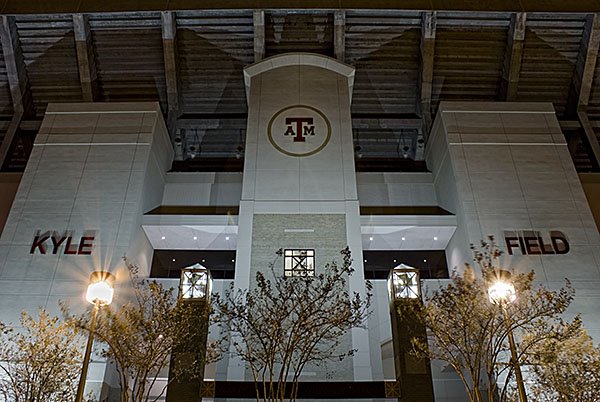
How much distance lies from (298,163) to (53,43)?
12.1 metres

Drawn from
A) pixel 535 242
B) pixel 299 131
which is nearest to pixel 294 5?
pixel 299 131

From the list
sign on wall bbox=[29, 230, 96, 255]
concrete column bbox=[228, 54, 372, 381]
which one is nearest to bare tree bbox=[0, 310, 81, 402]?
sign on wall bbox=[29, 230, 96, 255]

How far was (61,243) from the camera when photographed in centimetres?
1633

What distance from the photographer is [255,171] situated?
58.7 ft

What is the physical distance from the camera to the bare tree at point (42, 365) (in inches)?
468

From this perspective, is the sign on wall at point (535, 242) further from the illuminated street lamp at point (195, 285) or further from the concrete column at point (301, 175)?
the illuminated street lamp at point (195, 285)

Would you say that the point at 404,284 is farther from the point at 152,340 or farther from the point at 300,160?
the point at 300,160

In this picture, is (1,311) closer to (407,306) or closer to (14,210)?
(14,210)

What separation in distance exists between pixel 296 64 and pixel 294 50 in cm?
175

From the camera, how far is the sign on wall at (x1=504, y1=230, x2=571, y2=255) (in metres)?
16.1

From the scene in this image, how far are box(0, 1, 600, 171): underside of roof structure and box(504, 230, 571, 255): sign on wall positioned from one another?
22.6ft

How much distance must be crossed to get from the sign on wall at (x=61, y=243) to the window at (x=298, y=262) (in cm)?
615

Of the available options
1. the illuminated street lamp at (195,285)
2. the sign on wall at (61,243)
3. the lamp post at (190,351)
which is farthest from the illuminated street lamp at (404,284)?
the sign on wall at (61,243)

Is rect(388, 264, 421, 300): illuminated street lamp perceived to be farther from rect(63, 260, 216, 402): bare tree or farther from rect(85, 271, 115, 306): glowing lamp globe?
rect(85, 271, 115, 306): glowing lamp globe
